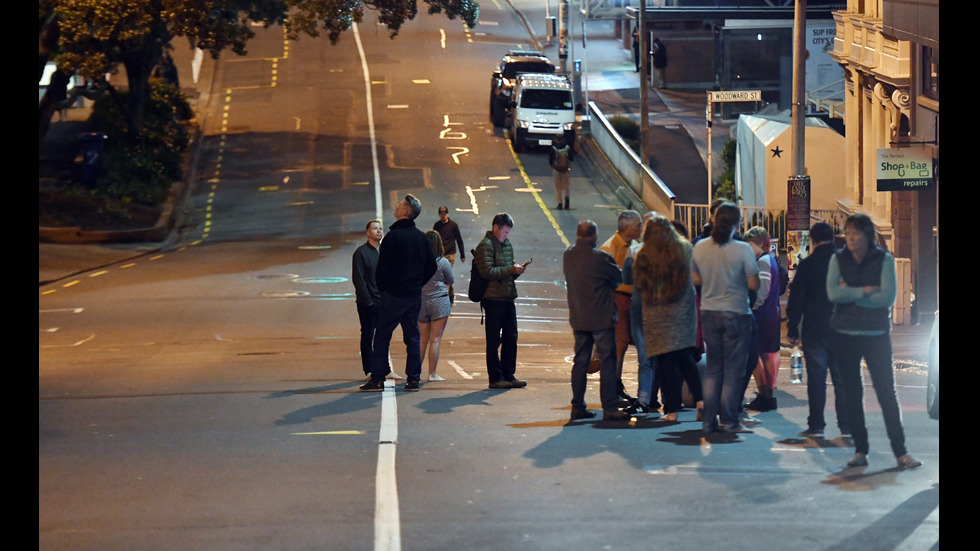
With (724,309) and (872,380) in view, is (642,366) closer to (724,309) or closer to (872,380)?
(724,309)

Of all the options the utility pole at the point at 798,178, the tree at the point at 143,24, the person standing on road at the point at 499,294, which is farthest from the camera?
the tree at the point at 143,24

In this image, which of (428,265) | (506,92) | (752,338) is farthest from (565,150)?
(752,338)

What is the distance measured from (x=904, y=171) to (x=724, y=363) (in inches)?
474

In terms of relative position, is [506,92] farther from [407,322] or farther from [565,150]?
[407,322]

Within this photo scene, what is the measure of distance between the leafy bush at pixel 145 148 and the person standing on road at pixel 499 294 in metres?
24.2

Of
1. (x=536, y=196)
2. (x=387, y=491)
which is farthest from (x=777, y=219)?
(x=387, y=491)

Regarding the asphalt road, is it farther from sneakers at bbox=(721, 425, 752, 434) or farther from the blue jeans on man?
the blue jeans on man

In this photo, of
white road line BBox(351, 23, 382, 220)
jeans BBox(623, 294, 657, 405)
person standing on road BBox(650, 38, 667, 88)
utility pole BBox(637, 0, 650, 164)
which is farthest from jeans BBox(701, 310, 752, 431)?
person standing on road BBox(650, 38, 667, 88)

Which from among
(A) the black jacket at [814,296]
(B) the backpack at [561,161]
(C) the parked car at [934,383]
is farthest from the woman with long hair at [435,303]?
(B) the backpack at [561,161]

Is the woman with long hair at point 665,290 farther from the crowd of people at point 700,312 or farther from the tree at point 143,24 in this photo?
the tree at point 143,24

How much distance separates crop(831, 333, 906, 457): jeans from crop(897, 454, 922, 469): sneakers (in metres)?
0.03

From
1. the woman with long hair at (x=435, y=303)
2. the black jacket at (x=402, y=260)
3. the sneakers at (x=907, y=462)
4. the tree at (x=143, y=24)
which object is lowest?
the sneakers at (x=907, y=462)

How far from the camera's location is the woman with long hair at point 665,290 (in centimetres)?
1055

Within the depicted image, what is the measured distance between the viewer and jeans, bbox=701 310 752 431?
34.3 feet
